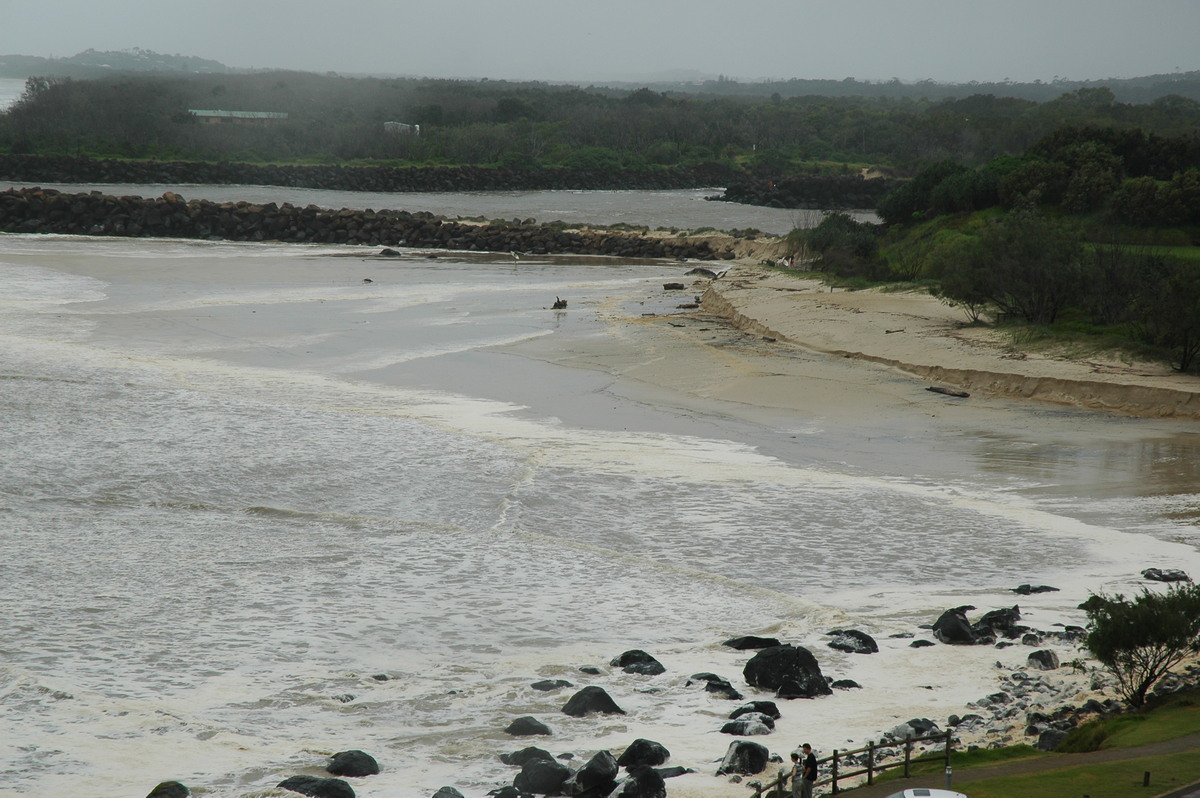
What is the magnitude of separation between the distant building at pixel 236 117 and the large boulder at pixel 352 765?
370 feet

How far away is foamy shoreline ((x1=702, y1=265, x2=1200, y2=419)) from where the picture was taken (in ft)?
67.8

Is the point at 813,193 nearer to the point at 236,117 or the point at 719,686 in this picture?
the point at 236,117

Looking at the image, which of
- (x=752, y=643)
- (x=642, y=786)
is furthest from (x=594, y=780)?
(x=752, y=643)

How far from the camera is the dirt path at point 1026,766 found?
7.51m

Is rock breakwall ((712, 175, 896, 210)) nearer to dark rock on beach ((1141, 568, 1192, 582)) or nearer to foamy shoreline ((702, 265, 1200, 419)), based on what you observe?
foamy shoreline ((702, 265, 1200, 419))

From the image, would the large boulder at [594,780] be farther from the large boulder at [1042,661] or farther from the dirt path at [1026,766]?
the large boulder at [1042,661]

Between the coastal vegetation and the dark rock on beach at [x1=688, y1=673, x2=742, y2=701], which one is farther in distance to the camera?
the coastal vegetation

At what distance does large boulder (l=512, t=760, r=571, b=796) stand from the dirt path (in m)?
1.90

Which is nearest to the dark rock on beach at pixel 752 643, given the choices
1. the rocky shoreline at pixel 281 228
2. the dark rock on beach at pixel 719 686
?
the dark rock on beach at pixel 719 686

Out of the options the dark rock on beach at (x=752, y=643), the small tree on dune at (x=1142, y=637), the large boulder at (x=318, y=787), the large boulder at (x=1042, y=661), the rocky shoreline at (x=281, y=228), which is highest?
the rocky shoreline at (x=281, y=228)

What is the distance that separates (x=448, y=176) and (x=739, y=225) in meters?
34.6

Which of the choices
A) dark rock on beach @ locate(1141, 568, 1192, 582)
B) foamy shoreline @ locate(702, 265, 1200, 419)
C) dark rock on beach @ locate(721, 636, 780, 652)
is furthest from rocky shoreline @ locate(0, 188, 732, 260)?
dark rock on beach @ locate(721, 636, 780, 652)

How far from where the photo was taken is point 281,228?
5353cm

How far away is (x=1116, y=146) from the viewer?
41.2 metres
